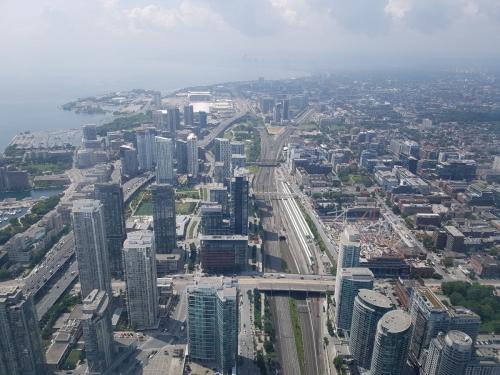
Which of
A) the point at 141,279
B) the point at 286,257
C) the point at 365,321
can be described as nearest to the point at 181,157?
the point at 286,257

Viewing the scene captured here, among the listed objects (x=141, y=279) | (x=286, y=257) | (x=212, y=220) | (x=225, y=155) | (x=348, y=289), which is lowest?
(x=286, y=257)

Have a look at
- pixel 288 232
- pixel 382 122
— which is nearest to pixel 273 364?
pixel 288 232

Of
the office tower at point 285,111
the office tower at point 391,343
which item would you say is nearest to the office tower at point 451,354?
the office tower at point 391,343

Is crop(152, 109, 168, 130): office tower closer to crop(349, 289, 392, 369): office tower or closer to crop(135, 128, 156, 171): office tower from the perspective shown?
crop(135, 128, 156, 171): office tower

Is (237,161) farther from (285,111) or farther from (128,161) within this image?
(285,111)

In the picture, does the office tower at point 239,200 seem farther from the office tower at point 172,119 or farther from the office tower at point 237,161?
the office tower at point 172,119

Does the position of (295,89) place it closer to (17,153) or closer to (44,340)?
(17,153)

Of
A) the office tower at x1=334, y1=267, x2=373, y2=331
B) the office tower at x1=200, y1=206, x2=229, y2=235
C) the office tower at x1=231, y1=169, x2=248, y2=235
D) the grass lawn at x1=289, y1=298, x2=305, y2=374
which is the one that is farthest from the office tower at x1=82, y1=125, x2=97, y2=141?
the office tower at x1=334, y1=267, x2=373, y2=331
